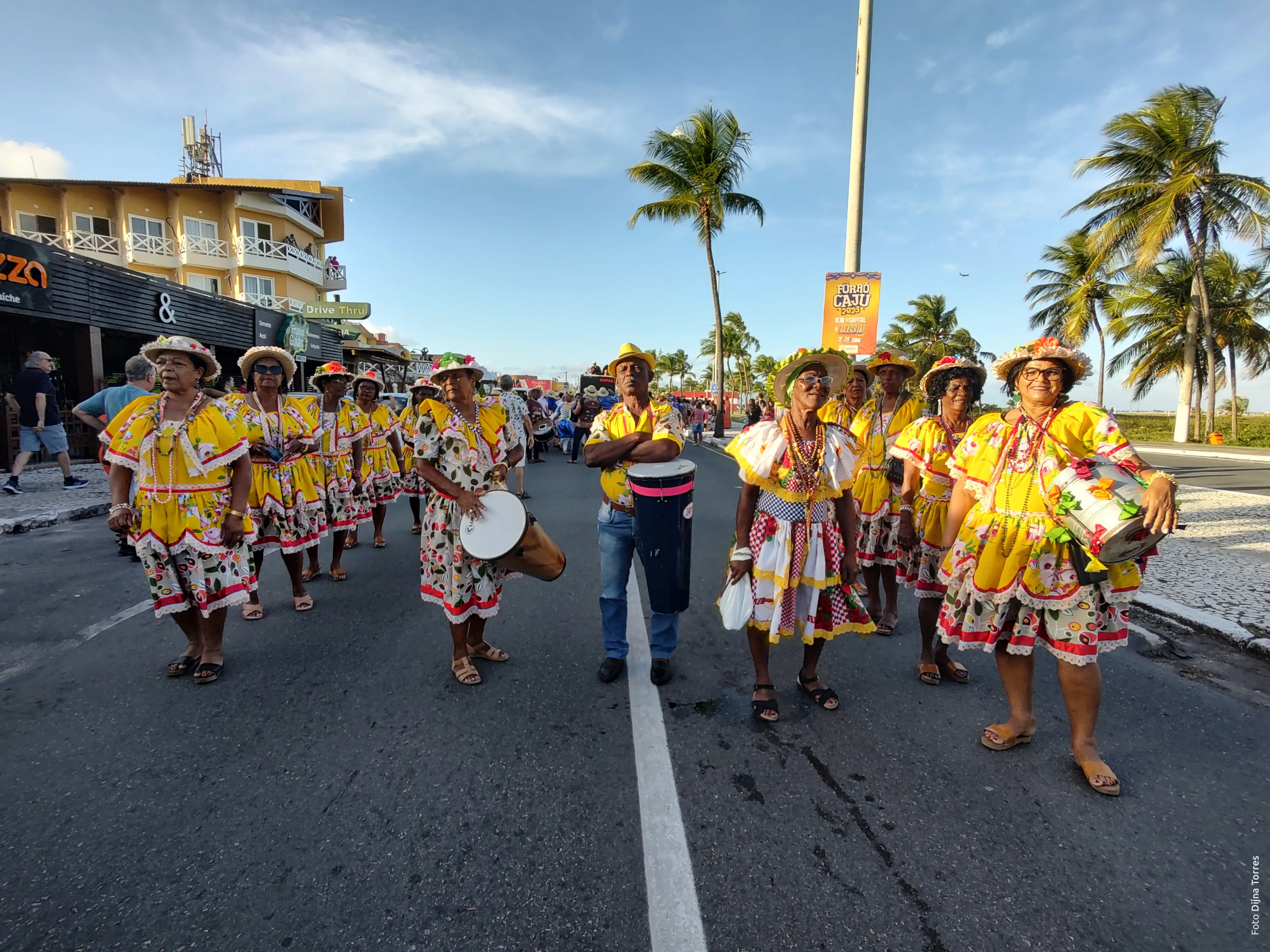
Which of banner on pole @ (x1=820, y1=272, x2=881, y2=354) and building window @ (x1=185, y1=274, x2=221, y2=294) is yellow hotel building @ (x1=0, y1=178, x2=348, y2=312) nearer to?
building window @ (x1=185, y1=274, x2=221, y2=294)

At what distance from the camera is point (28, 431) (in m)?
9.25

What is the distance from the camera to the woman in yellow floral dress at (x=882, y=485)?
4512 mm

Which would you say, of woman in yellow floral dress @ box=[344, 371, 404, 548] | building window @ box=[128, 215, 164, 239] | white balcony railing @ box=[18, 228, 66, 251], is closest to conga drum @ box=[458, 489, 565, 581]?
woman in yellow floral dress @ box=[344, 371, 404, 548]

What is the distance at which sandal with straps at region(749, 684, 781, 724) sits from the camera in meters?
3.16

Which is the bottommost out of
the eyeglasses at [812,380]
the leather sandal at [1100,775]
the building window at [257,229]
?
the leather sandal at [1100,775]

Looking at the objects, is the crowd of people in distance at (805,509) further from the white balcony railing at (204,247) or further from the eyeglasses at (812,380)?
the white balcony railing at (204,247)

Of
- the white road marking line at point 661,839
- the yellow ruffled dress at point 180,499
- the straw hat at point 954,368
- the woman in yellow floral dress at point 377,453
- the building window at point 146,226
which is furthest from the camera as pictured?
the building window at point 146,226

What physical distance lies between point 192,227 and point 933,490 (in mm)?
36833

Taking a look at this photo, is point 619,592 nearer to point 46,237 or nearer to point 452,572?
point 452,572

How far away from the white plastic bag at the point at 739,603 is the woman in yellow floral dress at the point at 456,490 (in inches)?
55.1

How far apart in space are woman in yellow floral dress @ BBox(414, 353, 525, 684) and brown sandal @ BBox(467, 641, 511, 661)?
0.30 ft

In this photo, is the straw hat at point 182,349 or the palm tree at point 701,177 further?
the palm tree at point 701,177

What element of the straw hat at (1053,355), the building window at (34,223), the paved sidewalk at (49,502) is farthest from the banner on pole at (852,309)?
the building window at (34,223)

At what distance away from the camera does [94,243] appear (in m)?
27.0
